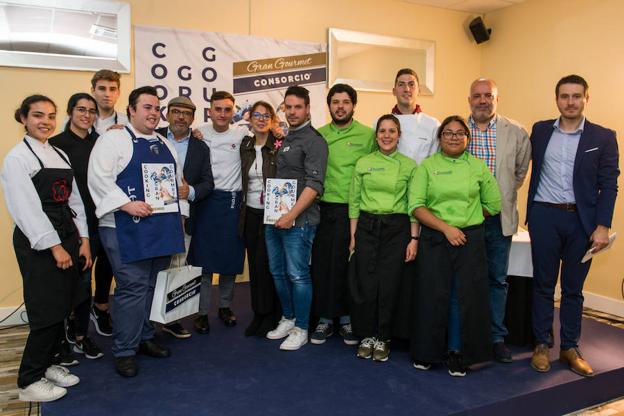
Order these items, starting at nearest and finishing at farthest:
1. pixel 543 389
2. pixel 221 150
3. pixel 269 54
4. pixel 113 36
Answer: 1. pixel 543 389
2. pixel 221 150
3. pixel 113 36
4. pixel 269 54

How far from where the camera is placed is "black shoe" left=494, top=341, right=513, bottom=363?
9.30 ft

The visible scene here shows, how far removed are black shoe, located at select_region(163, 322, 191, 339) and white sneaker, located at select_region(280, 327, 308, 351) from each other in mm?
658

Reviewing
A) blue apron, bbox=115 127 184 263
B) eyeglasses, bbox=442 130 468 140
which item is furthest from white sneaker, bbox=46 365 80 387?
eyeglasses, bbox=442 130 468 140

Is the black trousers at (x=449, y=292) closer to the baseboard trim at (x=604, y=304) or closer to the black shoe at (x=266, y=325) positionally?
the black shoe at (x=266, y=325)

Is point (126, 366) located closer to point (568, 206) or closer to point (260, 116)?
point (260, 116)

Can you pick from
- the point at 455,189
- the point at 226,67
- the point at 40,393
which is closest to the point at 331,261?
the point at 455,189

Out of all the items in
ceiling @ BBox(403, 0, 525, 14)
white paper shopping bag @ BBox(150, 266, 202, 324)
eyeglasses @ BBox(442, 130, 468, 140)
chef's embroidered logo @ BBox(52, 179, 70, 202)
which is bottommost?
white paper shopping bag @ BBox(150, 266, 202, 324)

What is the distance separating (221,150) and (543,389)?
89.9 inches

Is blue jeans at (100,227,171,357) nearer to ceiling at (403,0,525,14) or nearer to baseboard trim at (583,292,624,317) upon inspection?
baseboard trim at (583,292,624,317)

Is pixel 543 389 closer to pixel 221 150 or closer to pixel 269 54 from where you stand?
pixel 221 150

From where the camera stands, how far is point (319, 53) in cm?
A: 477

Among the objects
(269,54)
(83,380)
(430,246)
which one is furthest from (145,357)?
(269,54)

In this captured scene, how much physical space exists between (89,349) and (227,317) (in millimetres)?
900

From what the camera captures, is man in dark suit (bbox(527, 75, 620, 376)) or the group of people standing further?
Answer: man in dark suit (bbox(527, 75, 620, 376))
